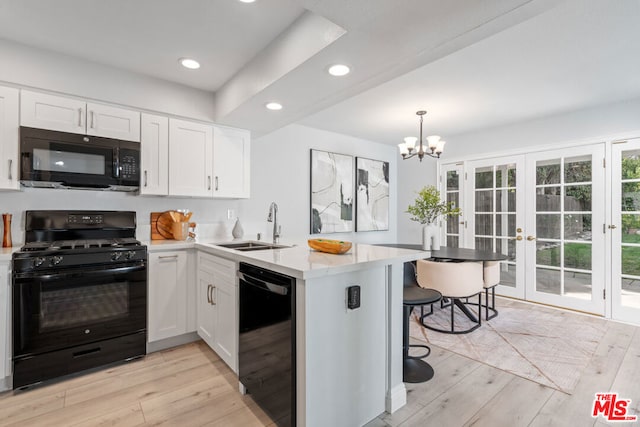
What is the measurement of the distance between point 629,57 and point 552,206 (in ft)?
6.40

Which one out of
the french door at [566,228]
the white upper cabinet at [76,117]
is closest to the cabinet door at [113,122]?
the white upper cabinet at [76,117]

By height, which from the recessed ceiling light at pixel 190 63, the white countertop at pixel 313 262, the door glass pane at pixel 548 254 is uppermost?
the recessed ceiling light at pixel 190 63

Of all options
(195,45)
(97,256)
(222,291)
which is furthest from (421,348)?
(195,45)

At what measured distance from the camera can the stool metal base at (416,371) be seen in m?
2.17

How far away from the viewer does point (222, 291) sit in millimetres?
2244

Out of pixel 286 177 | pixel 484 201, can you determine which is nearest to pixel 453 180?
pixel 484 201

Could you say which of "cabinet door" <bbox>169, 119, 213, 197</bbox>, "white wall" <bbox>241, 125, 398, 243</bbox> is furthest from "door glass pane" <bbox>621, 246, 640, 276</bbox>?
"cabinet door" <bbox>169, 119, 213, 197</bbox>

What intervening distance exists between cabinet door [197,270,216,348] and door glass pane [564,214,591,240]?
13.7 ft

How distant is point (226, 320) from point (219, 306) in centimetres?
15

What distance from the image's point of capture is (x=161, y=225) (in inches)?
121

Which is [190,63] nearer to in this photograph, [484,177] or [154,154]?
[154,154]

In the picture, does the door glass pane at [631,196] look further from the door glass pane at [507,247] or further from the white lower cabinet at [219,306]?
the white lower cabinet at [219,306]

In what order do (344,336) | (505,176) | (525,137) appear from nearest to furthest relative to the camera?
(344,336) < (525,137) < (505,176)

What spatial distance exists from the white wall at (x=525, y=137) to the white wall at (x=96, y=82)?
11.9 feet
